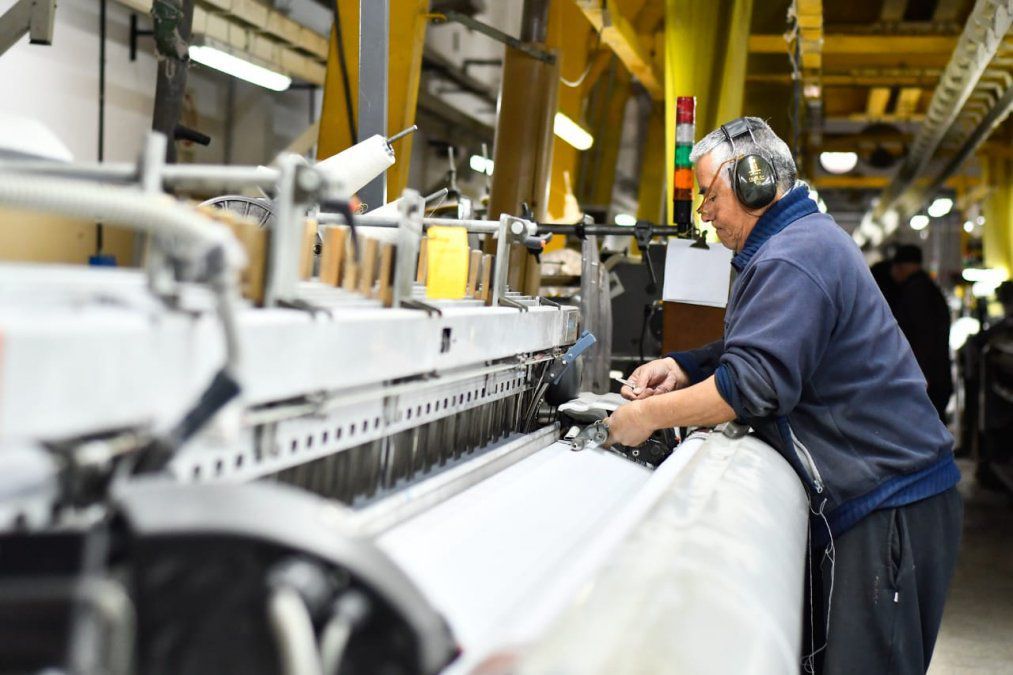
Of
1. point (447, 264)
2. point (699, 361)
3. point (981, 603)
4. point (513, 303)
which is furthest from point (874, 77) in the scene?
point (447, 264)

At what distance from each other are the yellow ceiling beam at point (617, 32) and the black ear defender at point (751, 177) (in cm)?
338

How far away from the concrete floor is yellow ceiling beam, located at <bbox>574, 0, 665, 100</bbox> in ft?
10.8

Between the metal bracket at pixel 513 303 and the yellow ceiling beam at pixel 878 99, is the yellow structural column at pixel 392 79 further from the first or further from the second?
the yellow ceiling beam at pixel 878 99

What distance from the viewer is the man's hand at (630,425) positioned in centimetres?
179

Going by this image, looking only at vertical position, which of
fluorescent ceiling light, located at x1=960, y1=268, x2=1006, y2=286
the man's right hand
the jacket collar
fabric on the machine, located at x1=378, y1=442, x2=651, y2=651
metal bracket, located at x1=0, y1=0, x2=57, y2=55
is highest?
metal bracket, located at x1=0, y1=0, x2=57, y2=55

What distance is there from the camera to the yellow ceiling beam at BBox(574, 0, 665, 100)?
17.0ft

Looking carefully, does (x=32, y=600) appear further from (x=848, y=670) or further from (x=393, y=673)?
(x=848, y=670)

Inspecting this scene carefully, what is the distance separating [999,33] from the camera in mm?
3877

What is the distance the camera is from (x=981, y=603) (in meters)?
3.98

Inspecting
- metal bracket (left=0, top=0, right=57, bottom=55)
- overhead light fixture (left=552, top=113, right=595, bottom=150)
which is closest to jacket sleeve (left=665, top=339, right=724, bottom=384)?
metal bracket (left=0, top=0, right=57, bottom=55)

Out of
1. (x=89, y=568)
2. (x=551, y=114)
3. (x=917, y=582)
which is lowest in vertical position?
(x=917, y=582)

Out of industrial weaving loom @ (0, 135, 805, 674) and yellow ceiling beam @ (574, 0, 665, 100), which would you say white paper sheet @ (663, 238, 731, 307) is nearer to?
industrial weaving loom @ (0, 135, 805, 674)

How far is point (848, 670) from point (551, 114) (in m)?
4.02

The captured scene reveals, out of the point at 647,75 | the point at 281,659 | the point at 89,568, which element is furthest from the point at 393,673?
the point at 647,75
